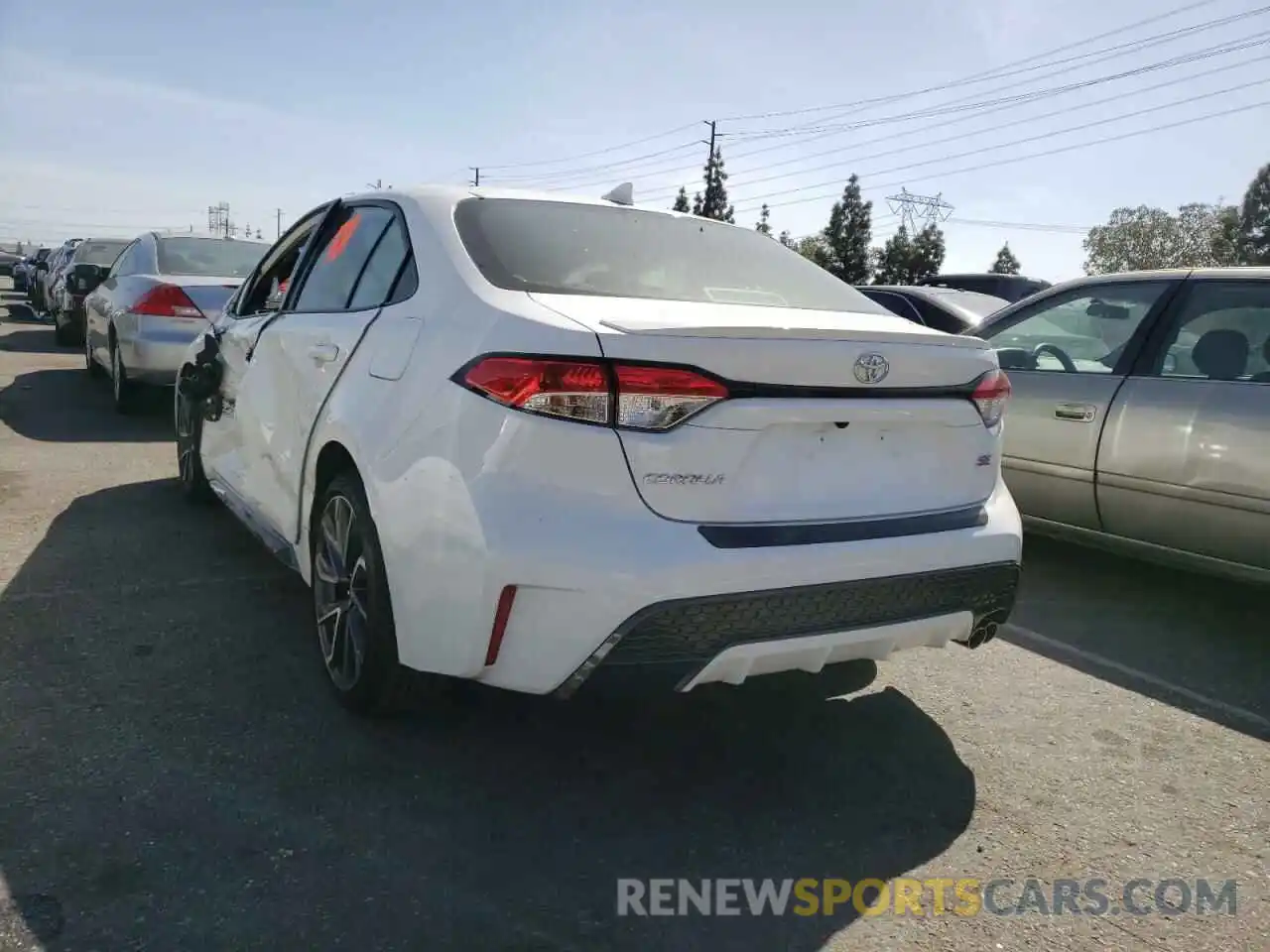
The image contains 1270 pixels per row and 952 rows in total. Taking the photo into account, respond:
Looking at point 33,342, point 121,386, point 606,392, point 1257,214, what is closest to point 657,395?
point 606,392

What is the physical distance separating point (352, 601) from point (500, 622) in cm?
81

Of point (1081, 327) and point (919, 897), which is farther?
point (1081, 327)

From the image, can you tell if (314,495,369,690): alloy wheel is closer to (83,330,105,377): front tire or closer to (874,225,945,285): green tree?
(83,330,105,377): front tire

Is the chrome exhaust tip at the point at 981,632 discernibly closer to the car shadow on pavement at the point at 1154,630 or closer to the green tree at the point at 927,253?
the car shadow on pavement at the point at 1154,630

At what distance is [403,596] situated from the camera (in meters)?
2.57

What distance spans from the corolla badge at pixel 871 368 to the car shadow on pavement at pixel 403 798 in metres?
1.08

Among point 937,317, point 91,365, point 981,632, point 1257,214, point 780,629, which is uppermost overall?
point 1257,214

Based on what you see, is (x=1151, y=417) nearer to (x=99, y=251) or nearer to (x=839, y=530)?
(x=839, y=530)

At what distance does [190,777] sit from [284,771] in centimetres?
23

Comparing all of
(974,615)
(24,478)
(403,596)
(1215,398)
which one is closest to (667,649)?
(403,596)

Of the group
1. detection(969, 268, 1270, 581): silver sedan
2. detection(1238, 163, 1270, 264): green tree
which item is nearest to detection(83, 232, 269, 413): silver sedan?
detection(969, 268, 1270, 581): silver sedan

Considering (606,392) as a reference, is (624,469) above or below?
below

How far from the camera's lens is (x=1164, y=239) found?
74.2 m

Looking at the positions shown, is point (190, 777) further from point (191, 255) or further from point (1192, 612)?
point (191, 255)
